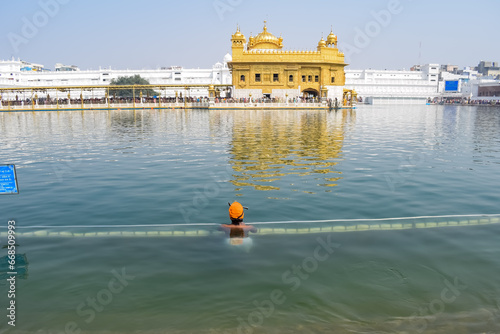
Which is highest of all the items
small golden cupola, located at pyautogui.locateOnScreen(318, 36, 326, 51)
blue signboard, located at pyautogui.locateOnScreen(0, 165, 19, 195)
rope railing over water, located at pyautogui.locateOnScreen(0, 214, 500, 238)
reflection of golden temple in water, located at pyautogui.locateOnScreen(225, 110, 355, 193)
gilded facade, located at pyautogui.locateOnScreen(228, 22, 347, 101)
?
small golden cupola, located at pyautogui.locateOnScreen(318, 36, 326, 51)

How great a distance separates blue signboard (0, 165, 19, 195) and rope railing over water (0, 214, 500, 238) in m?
1.38

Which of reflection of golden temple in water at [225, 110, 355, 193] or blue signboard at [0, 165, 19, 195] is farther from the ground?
blue signboard at [0, 165, 19, 195]

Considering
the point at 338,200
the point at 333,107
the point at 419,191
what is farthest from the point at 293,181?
the point at 333,107

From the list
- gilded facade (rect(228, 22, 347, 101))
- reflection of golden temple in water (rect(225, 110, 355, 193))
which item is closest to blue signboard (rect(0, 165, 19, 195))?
reflection of golden temple in water (rect(225, 110, 355, 193))

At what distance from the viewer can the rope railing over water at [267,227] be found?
7.84 metres

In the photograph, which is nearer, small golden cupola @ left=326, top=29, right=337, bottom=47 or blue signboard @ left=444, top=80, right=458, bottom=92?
small golden cupola @ left=326, top=29, right=337, bottom=47

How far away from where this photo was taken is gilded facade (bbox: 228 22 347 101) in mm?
58375

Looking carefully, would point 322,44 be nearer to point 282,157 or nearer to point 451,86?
point 282,157

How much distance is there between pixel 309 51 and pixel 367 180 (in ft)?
165

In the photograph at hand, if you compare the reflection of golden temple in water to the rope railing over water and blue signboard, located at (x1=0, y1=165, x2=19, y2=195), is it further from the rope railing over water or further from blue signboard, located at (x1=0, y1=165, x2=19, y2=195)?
blue signboard, located at (x1=0, y1=165, x2=19, y2=195)

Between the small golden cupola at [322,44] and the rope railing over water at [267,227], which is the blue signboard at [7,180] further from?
the small golden cupola at [322,44]

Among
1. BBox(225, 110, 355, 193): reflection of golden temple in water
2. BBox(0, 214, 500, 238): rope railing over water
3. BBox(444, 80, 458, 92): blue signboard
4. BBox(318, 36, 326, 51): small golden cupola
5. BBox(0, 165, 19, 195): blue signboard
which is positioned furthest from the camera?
BBox(444, 80, 458, 92): blue signboard

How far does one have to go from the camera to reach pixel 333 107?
5497cm

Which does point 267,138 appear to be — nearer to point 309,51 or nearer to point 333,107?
point 333,107
